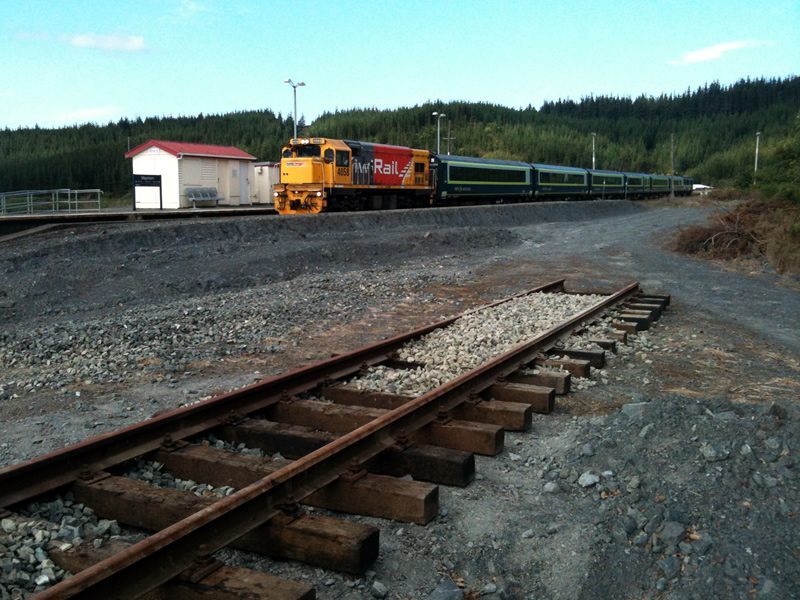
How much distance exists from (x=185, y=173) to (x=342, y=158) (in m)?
17.0

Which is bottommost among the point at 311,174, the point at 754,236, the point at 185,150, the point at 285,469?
the point at 285,469

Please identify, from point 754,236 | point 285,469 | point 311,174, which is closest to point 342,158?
point 311,174

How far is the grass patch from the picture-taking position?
1766cm

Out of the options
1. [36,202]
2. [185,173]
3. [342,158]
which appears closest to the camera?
[342,158]

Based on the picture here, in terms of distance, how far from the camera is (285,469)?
3.60 meters

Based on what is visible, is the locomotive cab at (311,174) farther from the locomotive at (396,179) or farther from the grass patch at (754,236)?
the grass patch at (754,236)

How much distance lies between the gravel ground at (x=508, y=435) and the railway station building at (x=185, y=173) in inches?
950

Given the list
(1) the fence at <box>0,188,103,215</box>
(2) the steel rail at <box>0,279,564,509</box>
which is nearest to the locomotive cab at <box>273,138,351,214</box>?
(1) the fence at <box>0,188,103,215</box>

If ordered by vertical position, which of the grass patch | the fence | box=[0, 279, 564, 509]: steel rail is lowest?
box=[0, 279, 564, 509]: steel rail

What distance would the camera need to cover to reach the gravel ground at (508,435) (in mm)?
3314

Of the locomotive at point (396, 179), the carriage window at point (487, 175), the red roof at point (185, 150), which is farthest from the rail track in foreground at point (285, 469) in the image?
the red roof at point (185, 150)

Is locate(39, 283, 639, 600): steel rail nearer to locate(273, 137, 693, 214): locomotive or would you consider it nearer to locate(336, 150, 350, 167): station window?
locate(273, 137, 693, 214): locomotive

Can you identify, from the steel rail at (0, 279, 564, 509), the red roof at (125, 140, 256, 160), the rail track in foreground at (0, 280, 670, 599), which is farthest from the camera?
the red roof at (125, 140, 256, 160)

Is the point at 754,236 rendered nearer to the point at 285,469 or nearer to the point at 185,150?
the point at 285,469
